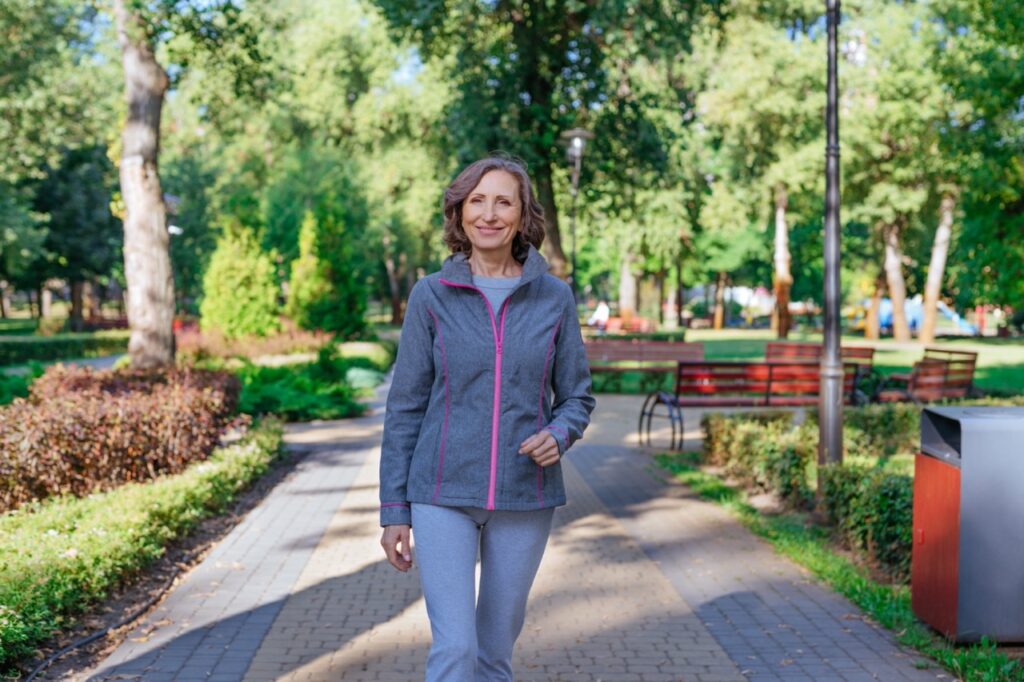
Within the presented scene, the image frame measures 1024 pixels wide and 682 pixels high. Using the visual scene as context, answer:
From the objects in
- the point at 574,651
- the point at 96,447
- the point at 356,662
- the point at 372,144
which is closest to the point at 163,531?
the point at 96,447

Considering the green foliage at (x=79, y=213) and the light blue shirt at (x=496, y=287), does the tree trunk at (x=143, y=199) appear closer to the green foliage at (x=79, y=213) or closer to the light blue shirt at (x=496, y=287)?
the light blue shirt at (x=496, y=287)

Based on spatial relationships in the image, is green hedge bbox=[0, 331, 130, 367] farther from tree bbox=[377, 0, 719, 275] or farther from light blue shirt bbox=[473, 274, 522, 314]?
light blue shirt bbox=[473, 274, 522, 314]

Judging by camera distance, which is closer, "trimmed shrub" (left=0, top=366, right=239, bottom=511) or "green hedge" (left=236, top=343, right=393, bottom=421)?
"trimmed shrub" (left=0, top=366, right=239, bottom=511)

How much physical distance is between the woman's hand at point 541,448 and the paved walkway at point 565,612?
2024 millimetres

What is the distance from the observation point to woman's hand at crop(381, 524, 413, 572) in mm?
2893

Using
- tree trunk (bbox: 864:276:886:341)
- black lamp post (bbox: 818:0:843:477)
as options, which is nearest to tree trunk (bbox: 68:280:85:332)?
tree trunk (bbox: 864:276:886:341)

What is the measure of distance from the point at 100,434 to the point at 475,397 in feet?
19.5

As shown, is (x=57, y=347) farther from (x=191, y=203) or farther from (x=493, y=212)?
(x=493, y=212)

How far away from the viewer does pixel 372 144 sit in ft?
145

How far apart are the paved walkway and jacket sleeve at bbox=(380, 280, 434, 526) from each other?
1891 mm

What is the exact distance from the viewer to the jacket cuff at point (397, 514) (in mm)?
2885

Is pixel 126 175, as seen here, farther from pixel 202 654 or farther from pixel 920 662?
pixel 920 662

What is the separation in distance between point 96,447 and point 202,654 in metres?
3.56

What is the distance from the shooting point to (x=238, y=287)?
28609 mm
